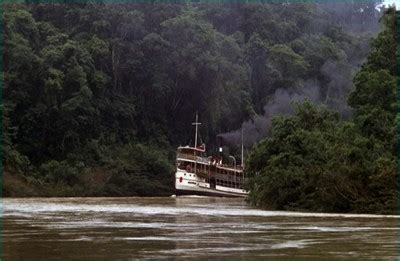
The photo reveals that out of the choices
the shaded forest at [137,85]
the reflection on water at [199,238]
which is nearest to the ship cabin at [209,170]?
the shaded forest at [137,85]

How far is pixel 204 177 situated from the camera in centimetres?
5634

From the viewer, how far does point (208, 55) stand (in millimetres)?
65250

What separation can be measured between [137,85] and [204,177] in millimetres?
12636

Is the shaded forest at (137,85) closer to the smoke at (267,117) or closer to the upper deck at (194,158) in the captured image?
the smoke at (267,117)

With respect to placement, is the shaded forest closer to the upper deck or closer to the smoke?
the smoke

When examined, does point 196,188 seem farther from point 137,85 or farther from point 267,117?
point 267,117

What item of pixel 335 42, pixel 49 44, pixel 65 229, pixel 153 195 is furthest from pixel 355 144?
pixel 335 42

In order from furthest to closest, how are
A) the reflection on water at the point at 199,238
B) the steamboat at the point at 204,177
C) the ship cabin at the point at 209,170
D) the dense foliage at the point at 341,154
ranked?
1. the ship cabin at the point at 209,170
2. the steamboat at the point at 204,177
3. the dense foliage at the point at 341,154
4. the reflection on water at the point at 199,238

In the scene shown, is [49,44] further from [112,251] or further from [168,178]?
[112,251]

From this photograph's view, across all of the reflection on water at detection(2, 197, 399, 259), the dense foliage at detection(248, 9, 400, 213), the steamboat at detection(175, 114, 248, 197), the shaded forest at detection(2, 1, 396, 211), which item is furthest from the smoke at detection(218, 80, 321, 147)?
the reflection on water at detection(2, 197, 399, 259)

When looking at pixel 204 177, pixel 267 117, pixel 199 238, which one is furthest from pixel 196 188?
pixel 199 238

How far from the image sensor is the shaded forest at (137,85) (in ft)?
186

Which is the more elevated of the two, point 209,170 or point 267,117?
point 267,117

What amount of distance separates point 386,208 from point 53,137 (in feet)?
118
